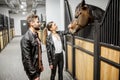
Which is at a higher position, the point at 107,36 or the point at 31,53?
the point at 107,36

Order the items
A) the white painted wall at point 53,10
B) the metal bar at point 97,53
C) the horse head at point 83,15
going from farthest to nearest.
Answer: the white painted wall at point 53,10
the horse head at point 83,15
the metal bar at point 97,53

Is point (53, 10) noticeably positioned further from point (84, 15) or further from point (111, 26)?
point (111, 26)

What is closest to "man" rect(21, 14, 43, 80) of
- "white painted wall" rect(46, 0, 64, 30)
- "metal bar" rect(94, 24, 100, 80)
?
"metal bar" rect(94, 24, 100, 80)

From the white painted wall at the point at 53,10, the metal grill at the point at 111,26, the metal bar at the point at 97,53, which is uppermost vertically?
the white painted wall at the point at 53,10

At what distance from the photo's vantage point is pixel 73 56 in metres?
4.32

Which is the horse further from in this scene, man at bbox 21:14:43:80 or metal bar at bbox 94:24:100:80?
man at bbox 21:14:43:80

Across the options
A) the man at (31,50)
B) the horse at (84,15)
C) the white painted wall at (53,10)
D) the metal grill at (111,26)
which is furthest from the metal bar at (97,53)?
the white painted wall at (53,10)

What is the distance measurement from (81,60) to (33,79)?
1.42 m

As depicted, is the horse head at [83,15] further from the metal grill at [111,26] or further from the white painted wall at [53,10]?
the white painted wall at [53,10]

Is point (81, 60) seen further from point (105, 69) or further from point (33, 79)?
point (33, 79)

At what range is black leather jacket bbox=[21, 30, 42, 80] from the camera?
2496mm

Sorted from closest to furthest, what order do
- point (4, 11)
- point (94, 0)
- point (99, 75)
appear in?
point (99, 75) < point (94, 0) < point (4, 11)

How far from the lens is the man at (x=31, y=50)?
2.50 metres

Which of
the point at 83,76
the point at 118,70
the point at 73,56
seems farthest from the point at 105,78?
the point at 73,56
